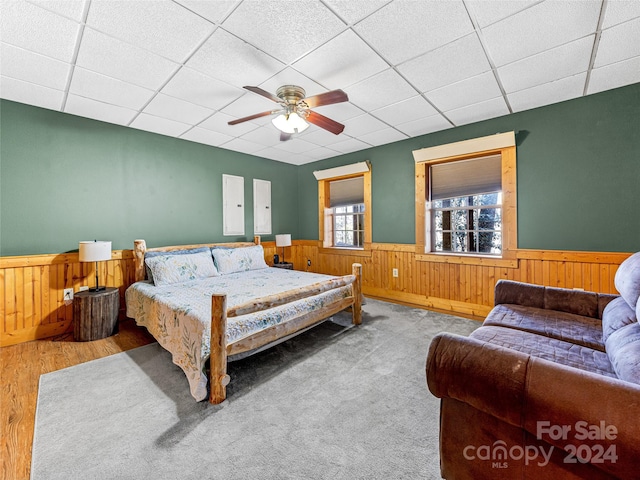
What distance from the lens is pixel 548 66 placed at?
2.38 metres

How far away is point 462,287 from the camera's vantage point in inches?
150

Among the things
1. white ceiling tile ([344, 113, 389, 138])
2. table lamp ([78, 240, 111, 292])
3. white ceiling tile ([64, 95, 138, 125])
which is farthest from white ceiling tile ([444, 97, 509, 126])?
table lamp ([78, 240, 111, 292])

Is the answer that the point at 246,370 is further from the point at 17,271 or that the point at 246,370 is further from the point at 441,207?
the point at 441,207

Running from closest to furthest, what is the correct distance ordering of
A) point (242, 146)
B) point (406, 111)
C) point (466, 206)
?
1. point (406, 111)
2. point (466, 206)
3. point (242, 146)

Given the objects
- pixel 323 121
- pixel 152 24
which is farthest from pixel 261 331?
pixel 152 24

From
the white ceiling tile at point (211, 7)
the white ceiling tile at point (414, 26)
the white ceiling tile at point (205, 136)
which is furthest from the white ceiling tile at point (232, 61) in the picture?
the white ceiling tile at point (205, 136)

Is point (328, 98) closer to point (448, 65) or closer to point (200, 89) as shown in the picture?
point (448, 65)

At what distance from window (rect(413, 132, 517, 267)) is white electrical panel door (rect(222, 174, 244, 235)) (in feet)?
9.99

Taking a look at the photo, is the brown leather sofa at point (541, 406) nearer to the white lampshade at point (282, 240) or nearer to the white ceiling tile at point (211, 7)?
the white ceiling tile at point (211, 7)

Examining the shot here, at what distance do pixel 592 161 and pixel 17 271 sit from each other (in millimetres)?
6331

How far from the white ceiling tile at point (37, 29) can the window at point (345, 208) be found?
3.82 meters

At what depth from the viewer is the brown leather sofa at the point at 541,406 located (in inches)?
35.0

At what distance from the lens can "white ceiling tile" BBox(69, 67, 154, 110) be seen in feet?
8.13

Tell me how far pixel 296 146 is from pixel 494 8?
127 inches
